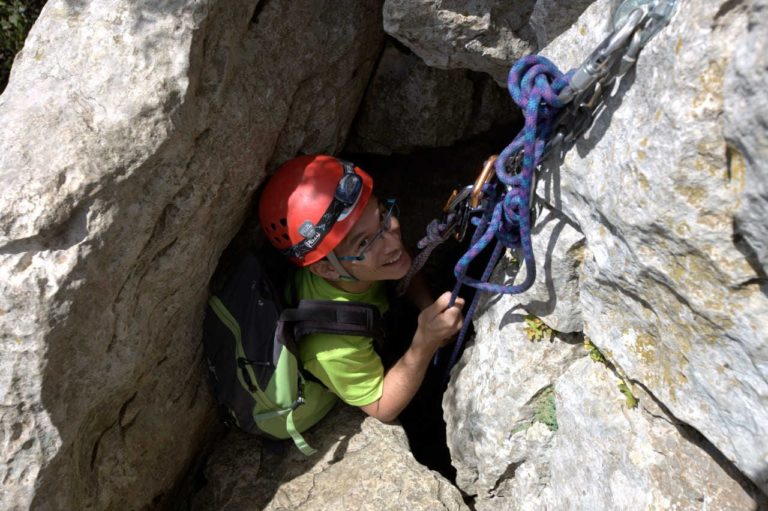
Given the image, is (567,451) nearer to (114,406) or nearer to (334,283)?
(334,283)

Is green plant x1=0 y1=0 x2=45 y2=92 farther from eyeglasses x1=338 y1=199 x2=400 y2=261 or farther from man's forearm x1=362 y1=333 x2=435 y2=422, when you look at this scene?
man's forearm x1=362 y1=333 x2=435 y2=422

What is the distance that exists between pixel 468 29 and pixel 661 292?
1596 mm

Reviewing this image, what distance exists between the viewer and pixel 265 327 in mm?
3395

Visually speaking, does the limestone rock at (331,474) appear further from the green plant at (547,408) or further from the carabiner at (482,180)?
the carabiner at (482,180)

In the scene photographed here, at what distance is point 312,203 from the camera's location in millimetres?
3121

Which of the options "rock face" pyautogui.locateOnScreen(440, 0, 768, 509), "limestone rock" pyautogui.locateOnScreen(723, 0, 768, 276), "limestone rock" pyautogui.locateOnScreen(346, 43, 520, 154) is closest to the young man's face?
"rock face" pyautogui.locateOnScreen(440, 0, 768, 509)

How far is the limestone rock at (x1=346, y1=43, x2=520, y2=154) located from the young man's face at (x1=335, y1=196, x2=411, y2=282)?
0.94 meters

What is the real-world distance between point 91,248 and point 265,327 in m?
1.16

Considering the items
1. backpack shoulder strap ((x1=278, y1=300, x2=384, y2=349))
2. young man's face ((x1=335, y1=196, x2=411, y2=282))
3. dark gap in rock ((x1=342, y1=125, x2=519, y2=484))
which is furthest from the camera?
dark gap in rock ((x1=342, y1=125, x2=519, y2=484))

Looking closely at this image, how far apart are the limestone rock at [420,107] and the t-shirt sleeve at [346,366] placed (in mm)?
1456

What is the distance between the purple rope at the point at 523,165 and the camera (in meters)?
2.16

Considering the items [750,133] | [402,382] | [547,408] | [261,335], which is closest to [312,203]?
[261,335]

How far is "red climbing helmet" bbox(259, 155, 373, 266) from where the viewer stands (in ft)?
10.3

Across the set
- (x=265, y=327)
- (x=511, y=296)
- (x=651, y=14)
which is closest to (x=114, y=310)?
(x=265, y=327)
